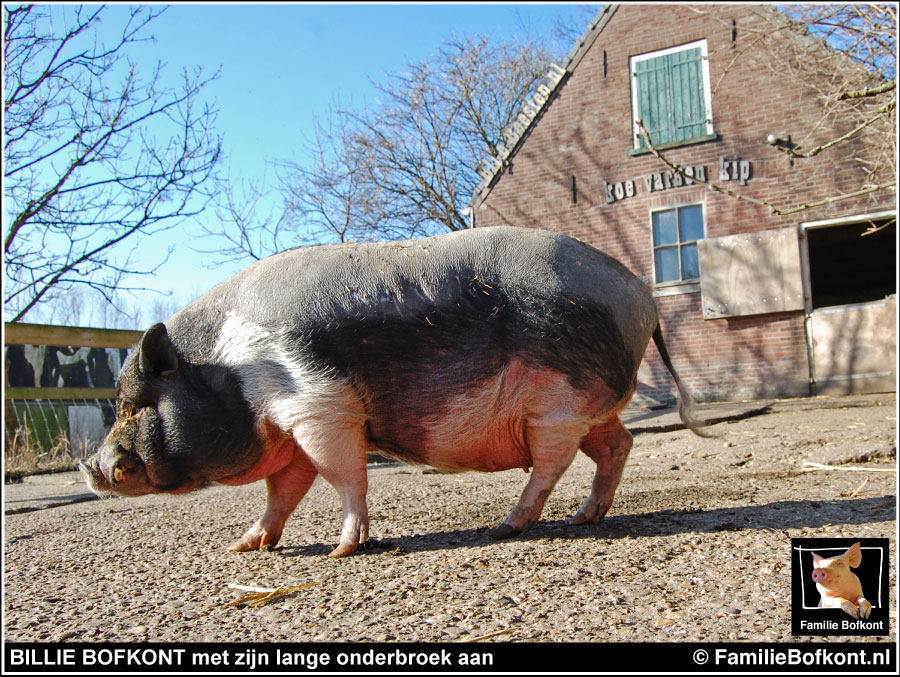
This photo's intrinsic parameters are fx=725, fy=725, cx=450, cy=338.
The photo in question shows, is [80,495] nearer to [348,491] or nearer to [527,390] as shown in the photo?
[348,491]

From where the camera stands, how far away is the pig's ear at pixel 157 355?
10.8 ft

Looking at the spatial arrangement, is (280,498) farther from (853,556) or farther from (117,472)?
(853,556)

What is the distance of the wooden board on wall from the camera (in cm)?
1105

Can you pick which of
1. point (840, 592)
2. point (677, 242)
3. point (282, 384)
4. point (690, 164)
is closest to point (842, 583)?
point (840, 592)

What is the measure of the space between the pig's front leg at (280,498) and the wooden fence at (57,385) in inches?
207

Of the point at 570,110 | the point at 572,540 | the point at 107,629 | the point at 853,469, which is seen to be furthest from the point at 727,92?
the point at 107,629

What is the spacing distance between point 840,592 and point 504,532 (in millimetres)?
1540

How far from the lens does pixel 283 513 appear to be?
3.56m

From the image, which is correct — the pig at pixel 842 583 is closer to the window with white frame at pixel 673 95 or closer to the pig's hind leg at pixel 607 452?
the pig's hind leg at pixel 607 452

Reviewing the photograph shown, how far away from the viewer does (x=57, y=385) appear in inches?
329

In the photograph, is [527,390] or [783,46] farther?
[783,46]

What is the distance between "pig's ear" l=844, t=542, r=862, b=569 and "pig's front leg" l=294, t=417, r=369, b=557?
6.17 ft

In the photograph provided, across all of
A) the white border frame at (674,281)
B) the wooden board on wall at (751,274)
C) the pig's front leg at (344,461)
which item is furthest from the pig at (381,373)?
the white border frame at (674,281)

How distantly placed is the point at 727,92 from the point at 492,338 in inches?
404
